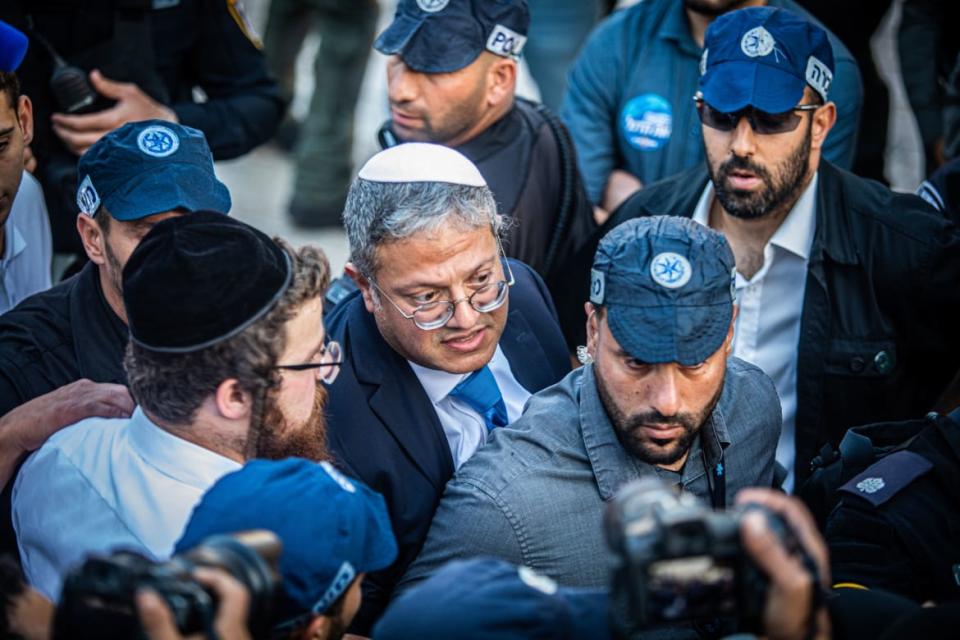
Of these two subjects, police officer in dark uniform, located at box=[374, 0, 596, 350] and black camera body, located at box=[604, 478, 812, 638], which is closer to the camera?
black camera body, located at box=[604, 478, 812, 638]

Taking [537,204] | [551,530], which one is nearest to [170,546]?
[551,530]

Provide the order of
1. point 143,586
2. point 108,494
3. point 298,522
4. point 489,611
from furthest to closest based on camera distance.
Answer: point 108,494 < point 298,522 < point 489,611 < point 143,586

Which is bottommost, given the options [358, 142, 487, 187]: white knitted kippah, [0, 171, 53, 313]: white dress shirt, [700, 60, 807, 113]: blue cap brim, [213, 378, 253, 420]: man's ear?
[0, 171, 53, 313]: white dress shirt

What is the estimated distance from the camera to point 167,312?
96.3 inches

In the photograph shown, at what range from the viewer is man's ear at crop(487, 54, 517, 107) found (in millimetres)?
4027

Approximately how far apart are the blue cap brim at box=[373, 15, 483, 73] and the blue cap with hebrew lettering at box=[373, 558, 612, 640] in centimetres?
229

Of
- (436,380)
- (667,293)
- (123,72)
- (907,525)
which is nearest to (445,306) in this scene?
(436,380)

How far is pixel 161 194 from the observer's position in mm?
3129

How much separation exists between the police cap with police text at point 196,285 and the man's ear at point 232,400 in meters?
0.09

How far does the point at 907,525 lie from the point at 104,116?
2.93 m

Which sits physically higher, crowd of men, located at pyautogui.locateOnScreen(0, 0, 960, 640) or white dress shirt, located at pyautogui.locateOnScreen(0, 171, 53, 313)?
crowd of men, located at pyautogui.locateOnScreen(0, 0, 960, 640)

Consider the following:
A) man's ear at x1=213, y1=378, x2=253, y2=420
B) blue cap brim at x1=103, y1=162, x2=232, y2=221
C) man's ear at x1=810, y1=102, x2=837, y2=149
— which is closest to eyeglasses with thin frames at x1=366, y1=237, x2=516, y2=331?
blue cap brim at x1=103, y1=162, x2=232, y2=221

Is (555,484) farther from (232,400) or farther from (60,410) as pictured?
(60,410)

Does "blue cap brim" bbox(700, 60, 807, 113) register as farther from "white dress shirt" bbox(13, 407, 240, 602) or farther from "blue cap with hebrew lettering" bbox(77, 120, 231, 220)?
"white dress shirt" bbox(13, 407, 240, 602)
